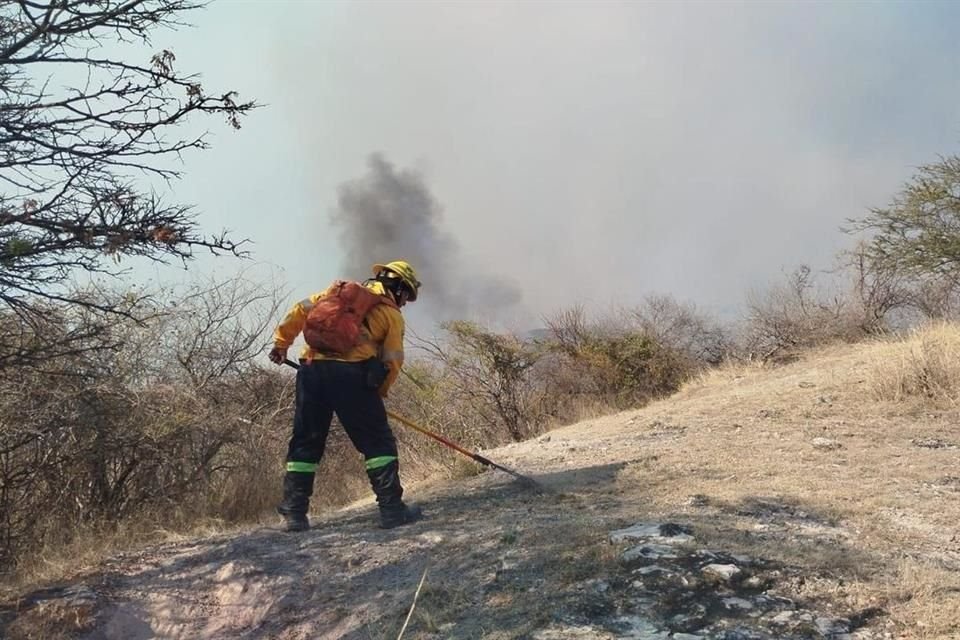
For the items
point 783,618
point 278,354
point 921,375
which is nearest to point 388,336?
point 278,354

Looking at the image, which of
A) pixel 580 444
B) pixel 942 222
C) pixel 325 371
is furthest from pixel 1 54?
pixel 942 222

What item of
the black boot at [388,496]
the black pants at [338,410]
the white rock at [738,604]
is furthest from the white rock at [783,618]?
the black pants at [338,410]

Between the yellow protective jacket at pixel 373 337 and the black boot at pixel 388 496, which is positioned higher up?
the yellow protective jacket at pixel 373 337

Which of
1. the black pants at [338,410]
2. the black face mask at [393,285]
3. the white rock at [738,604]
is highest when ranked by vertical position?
the black face mask at [393,285]

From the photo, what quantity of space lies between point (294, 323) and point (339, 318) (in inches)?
17.3

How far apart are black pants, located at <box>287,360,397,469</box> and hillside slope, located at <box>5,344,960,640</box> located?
1.82ft

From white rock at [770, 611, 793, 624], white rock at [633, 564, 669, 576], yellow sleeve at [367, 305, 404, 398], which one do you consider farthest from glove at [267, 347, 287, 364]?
white rock at [770, 611, 793, 624]

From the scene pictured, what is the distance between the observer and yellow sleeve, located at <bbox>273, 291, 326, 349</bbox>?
5.57 m

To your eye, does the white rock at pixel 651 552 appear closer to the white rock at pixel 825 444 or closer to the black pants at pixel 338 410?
the black pants at pixel 338 410

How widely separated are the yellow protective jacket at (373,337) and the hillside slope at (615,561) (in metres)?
1.09

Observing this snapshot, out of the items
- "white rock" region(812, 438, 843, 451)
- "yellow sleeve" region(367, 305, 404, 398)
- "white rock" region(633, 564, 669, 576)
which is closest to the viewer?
"white rock" region(633, 564, 669, 576)

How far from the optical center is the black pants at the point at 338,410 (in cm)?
538

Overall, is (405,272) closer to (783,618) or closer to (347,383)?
(347,383)

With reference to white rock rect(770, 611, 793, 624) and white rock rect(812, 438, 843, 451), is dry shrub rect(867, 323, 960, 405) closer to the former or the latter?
white rock rect(812, 438, 843, 451)
